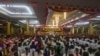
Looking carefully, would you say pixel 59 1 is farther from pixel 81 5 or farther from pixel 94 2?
pixel 94 2

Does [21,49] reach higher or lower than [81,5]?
lower

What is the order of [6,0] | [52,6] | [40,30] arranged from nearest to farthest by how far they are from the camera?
[6,0]
[52,6]
[40,30]

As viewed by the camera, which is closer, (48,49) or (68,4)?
(48,49)

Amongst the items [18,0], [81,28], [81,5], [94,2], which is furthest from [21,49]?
[81,28]

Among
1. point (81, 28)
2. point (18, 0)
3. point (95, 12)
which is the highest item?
point (18, 0)

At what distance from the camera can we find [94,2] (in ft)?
28.0

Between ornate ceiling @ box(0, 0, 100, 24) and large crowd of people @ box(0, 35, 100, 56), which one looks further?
ornate ceiling @ box(0, 0, 100, 24)

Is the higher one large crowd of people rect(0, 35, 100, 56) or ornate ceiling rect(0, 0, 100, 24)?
ornate ceiling rect(0, 0, 100, 24)

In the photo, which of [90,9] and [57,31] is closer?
[90,9]

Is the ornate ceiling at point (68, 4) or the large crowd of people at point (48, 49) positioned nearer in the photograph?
the large crowd of people at point (48, 49)

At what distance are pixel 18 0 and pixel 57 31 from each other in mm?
13245

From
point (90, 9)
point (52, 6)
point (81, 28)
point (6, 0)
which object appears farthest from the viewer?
point (81, 28)

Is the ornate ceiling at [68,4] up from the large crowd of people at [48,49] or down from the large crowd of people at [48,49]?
up

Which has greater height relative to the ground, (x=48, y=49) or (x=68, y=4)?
(x=68, y=4)
